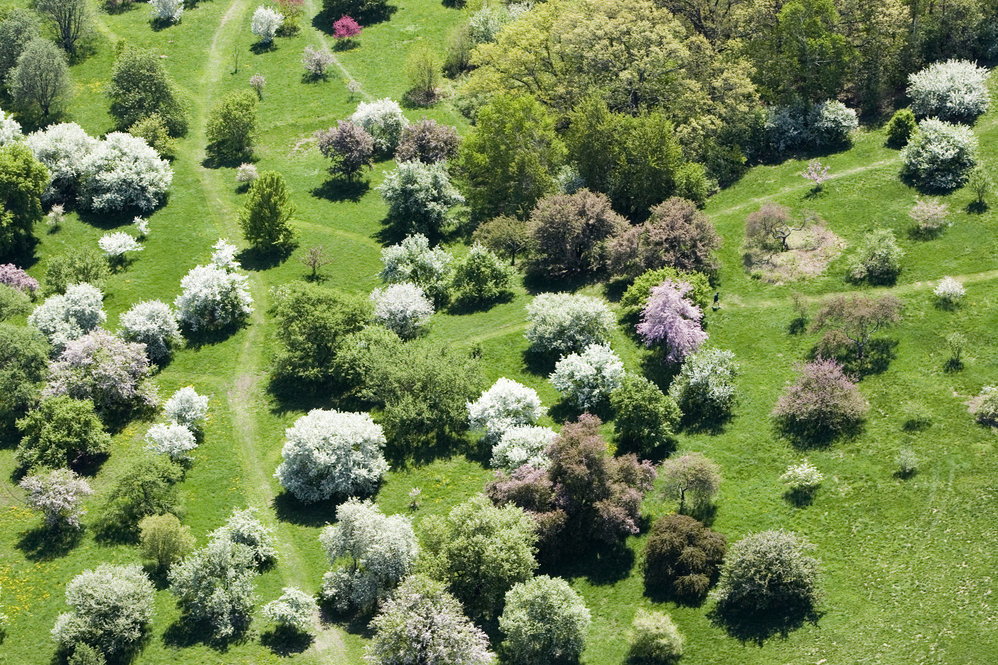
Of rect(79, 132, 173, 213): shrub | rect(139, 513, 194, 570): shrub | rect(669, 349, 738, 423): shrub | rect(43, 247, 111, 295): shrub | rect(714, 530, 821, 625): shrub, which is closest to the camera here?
rect(714, 530, 821, 625): shrub

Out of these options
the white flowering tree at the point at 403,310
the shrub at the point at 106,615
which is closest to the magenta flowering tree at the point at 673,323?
the white flowering tree at the point at 403,310

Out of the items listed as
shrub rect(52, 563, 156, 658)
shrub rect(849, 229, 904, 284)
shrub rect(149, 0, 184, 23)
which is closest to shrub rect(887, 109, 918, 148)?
shrub rect(849, 229, 904, 284)

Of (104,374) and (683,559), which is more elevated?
(104,374)

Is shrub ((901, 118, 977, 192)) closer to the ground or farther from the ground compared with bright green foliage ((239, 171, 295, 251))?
farther from the ground

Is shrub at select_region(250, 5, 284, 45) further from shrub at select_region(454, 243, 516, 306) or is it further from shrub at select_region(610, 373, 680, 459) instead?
shrub at select_region(610, 373, 680, 459)

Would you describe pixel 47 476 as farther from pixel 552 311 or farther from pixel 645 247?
pixel 645 247

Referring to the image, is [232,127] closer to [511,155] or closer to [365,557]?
[511,155]

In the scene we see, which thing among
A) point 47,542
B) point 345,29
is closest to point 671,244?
point 47,542
